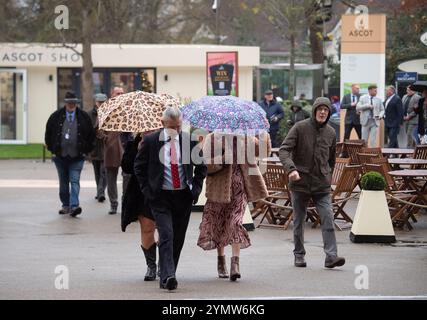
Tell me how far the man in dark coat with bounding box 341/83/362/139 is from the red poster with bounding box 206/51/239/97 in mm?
4538

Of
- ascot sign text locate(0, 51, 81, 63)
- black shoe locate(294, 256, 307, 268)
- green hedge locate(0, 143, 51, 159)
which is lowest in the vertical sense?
green hedge locate(0, 143, 51, 159)

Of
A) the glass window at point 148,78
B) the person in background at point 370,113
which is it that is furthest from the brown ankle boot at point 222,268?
the glass window at point 148,78

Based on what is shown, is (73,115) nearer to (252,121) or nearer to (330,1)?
(252,121)

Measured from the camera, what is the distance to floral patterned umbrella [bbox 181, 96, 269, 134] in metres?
11.0

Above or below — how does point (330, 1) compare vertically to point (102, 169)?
above

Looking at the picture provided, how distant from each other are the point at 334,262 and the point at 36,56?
26.9 meters

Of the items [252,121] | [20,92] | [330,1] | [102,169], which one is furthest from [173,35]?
[252,121]

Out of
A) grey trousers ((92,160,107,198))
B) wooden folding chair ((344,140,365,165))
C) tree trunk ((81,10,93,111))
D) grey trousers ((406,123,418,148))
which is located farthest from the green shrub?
→ tree trunk ((81,10,93,111))

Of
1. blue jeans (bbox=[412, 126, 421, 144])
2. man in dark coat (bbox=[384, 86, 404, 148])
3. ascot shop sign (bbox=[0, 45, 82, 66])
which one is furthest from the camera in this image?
ascot shop sign (bbox=[0, 45, 82, 66])

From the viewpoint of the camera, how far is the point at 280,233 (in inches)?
583

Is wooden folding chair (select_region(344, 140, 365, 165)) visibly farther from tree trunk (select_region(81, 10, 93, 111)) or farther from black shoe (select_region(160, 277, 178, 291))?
tree trunk (select_region(81, 10, 93, 111))

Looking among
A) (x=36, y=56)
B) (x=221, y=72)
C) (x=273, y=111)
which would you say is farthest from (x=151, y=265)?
(x=36, y=56)

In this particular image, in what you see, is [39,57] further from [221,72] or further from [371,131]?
[221,72]

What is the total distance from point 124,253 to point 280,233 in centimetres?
282
